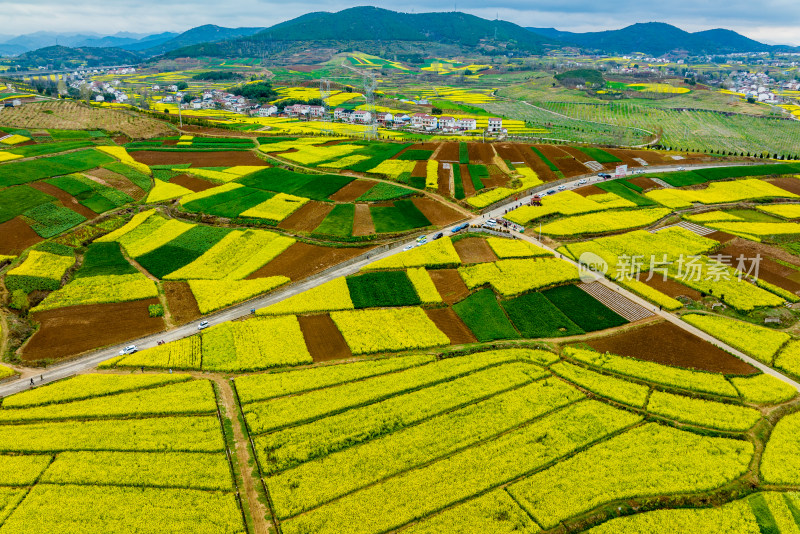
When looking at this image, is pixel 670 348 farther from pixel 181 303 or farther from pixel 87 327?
pixel 87 327

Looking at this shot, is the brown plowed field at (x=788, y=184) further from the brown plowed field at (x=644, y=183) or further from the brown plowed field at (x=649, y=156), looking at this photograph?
the brown plowed field at (x=644, y=183)

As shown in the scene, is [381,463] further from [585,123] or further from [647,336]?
[585,123]

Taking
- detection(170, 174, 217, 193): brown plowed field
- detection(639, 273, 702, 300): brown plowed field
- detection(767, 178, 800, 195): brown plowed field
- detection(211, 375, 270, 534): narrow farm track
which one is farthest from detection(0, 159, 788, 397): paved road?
detection(767, 178, 800, 195): brown plowed field

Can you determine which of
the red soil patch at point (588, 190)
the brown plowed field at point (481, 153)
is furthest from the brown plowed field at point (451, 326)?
the brown plowed field at point (481, 153)

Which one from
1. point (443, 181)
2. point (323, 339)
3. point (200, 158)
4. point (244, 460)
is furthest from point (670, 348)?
point (200, 158)

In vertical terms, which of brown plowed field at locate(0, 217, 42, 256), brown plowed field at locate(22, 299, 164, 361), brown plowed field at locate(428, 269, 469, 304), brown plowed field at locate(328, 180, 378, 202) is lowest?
brown plowed field at locate(22, 299, 164, 361)

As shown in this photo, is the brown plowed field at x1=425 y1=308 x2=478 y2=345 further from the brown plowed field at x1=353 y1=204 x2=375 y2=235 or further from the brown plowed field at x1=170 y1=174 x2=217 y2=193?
the brown plowed field at x1=170 y1=174 x2=217 y2=193
